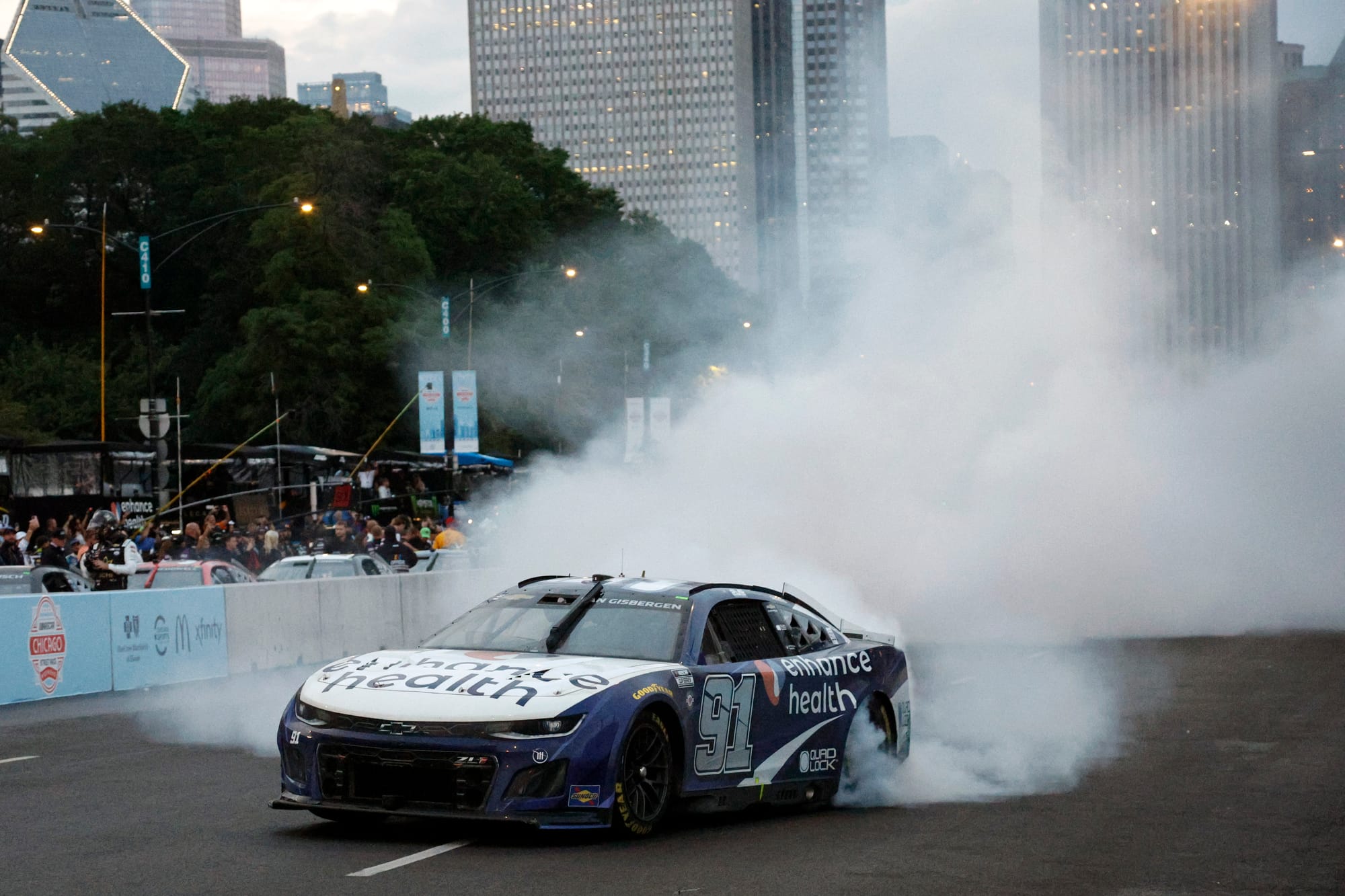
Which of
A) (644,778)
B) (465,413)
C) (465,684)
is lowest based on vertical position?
(644,778)

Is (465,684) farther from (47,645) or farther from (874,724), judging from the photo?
(47,645)

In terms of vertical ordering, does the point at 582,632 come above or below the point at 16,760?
above

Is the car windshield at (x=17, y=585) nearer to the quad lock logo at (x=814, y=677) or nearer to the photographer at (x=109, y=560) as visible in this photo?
the photographer at (x=109, y=560)

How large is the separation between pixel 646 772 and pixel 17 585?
15.0 meters

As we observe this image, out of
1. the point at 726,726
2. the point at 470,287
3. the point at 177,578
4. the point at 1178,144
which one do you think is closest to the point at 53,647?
the point at 177,578

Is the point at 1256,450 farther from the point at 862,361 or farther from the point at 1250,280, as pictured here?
the point at 1250,280

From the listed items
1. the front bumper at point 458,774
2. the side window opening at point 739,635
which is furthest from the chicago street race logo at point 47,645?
the front bumper at point 458,774

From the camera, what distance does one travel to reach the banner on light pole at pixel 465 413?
40875 millimetres

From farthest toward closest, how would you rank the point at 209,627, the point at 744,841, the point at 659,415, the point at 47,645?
the point at 659,415, the point at 209,627, the point at 47,645, the point at 744,841

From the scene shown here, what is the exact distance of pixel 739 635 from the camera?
28.2 feet

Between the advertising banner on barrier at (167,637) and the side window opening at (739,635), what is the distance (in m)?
9.91

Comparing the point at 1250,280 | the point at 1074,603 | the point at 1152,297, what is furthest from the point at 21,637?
the point at 1250,280

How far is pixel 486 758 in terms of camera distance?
6977 millimetres

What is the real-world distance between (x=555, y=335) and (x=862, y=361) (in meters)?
37.2
